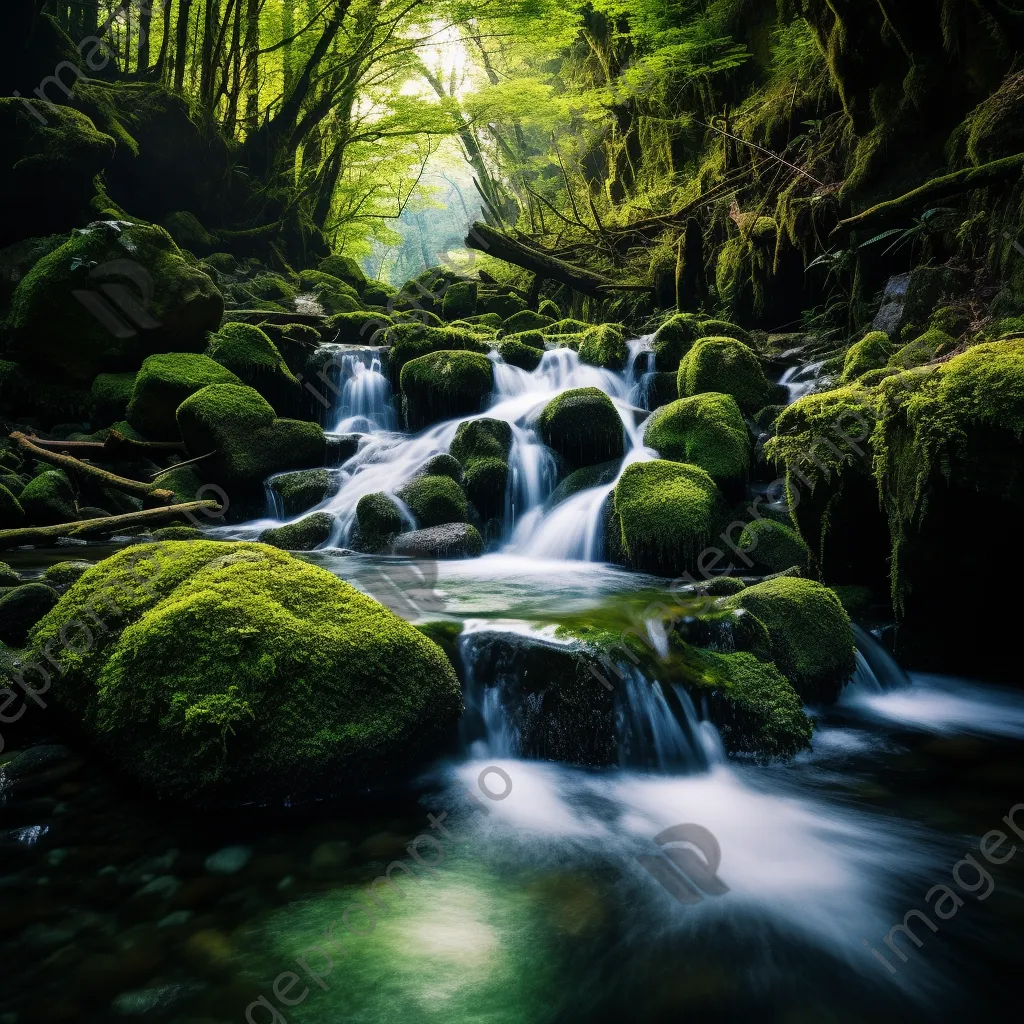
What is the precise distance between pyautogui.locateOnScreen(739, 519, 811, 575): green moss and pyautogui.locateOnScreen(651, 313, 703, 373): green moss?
5434 mm

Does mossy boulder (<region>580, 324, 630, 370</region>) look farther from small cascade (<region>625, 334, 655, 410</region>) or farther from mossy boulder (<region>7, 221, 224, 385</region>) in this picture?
mossy boulder (<region>7, 221, 224, 385</region>)

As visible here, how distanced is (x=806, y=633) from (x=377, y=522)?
5314mm

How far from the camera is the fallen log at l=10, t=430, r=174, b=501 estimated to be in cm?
853

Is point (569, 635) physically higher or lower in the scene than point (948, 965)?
higher

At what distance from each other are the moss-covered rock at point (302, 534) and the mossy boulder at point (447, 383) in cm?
373

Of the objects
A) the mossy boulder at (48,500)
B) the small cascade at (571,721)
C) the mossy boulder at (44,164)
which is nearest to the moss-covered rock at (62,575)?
the small cascade at (571,721)

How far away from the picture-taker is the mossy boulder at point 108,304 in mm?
10766

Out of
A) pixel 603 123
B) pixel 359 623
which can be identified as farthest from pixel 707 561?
pixel 603 123

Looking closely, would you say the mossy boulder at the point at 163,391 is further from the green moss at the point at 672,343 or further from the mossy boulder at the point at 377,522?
the green moss at the point at 672,343

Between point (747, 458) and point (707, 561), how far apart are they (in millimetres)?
1699

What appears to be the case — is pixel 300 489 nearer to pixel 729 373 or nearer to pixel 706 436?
pixel 706 436

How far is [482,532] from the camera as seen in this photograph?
891 centimetres

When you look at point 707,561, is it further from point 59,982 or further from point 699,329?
point 699,329

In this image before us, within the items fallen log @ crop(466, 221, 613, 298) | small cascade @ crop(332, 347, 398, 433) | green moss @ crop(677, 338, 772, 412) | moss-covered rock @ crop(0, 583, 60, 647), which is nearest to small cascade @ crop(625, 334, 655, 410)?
green moss @ crop(677, 338, 772, 412)
